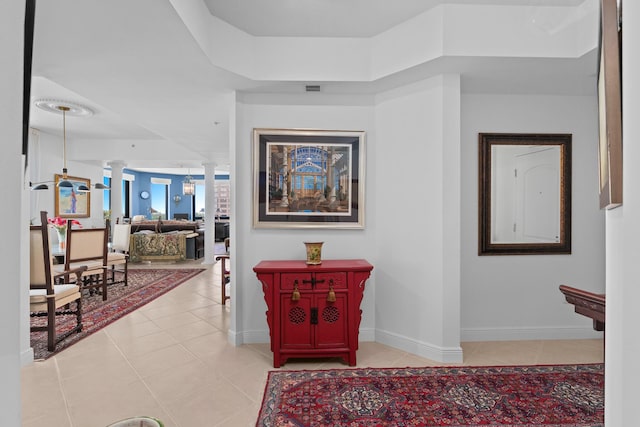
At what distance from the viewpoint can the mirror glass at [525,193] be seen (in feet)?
10.1

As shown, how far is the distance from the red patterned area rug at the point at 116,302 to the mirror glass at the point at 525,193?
164 inches

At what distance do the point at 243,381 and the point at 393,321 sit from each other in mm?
1451

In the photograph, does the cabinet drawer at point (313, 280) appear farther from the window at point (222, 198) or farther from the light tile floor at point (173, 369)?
the window at point (222, 198)

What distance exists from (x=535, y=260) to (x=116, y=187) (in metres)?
8.56

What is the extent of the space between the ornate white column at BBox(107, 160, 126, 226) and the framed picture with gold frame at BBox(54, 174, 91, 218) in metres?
0.51

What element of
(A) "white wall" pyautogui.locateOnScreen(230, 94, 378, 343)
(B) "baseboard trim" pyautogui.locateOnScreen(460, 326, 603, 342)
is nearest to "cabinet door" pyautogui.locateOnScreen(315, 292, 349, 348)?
(A) "white wall" pyautogui.locateOnScreen(230, 94, 378, 343)

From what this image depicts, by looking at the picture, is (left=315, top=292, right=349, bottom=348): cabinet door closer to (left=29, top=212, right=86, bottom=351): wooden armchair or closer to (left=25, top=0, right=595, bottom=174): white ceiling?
(left=25, top=0, right=595, bottom=174): white ceiling

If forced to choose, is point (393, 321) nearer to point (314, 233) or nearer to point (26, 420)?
point (314, 233)

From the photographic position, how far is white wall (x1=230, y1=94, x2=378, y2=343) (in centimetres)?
307

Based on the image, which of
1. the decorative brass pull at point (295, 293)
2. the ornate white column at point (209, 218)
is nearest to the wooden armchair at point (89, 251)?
→ the ornate white column at point (209, 218)

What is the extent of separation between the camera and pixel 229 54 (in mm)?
2676

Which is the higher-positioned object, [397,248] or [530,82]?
[530,82]

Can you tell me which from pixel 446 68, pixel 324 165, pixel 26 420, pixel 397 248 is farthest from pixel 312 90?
pixel 26 420

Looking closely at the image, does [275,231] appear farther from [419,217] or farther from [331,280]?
[419,217]
